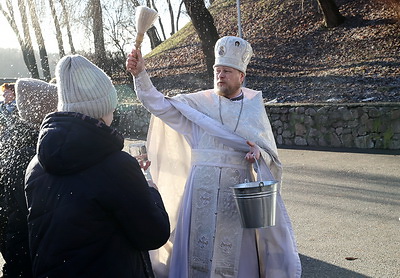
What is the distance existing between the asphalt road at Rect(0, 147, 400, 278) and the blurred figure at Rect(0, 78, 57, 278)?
9.69ft

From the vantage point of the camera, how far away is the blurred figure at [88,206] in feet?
7.62

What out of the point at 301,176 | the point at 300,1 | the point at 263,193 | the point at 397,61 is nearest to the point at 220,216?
the point at 263,193

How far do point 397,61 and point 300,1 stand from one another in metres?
7.06

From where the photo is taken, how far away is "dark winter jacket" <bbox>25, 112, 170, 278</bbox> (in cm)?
232

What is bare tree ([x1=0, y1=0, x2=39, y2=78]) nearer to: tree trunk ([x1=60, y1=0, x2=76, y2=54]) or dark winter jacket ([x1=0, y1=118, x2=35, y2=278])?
tree trunk ([x1=60, y1=0, x2=76, y2=54])

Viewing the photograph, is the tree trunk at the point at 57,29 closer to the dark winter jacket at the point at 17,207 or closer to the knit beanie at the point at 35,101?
the knit beanie at the point at 35,101

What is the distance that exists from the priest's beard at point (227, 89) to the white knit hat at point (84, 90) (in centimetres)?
185

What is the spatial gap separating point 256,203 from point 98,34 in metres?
22.0

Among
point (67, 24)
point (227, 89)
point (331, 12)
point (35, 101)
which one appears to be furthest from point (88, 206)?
point (67, 24)

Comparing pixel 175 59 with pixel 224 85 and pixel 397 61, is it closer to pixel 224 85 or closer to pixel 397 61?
pixel 397 61

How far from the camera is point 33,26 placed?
83.3 ft

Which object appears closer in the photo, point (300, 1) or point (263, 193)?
point (263, 193)

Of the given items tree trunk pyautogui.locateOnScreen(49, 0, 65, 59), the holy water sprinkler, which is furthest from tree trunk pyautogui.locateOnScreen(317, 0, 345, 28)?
the holy water sprinkler

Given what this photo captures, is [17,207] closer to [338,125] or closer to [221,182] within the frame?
[221,182]
